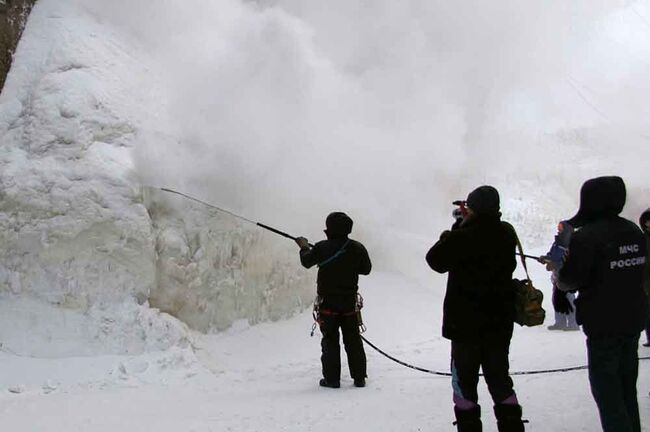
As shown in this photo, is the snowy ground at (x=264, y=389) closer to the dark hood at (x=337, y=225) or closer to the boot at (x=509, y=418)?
the boot at (x=509, y=418)

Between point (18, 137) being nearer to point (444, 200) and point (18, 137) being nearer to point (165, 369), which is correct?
point (165, 369)

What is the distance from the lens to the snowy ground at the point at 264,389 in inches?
176

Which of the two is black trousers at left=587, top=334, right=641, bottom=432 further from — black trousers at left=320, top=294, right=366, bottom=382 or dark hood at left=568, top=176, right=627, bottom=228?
black trousers at left=320, top=294, right=366, bottom=382

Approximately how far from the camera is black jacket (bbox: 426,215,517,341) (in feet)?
11.6

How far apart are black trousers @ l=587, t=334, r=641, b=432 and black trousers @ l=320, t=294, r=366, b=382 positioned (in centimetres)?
266

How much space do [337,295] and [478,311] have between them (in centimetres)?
233

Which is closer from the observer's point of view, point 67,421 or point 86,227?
point 67,421

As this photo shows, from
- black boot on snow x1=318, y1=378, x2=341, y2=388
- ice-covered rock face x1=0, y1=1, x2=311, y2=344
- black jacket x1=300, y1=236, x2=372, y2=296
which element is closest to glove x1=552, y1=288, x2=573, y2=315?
black jacket x1=300, y1=236, x2=372, y2=296

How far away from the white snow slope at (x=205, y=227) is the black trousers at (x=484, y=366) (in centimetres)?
88

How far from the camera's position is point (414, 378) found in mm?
6016

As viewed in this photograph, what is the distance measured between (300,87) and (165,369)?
4.59 metres

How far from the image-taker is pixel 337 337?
18.8 ft

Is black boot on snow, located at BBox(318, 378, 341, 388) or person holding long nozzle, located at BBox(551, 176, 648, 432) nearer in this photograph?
person holding long nozzle, located at BBox(551, 176, 648, 432)

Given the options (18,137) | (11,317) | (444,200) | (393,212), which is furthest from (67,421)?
(444,200)
